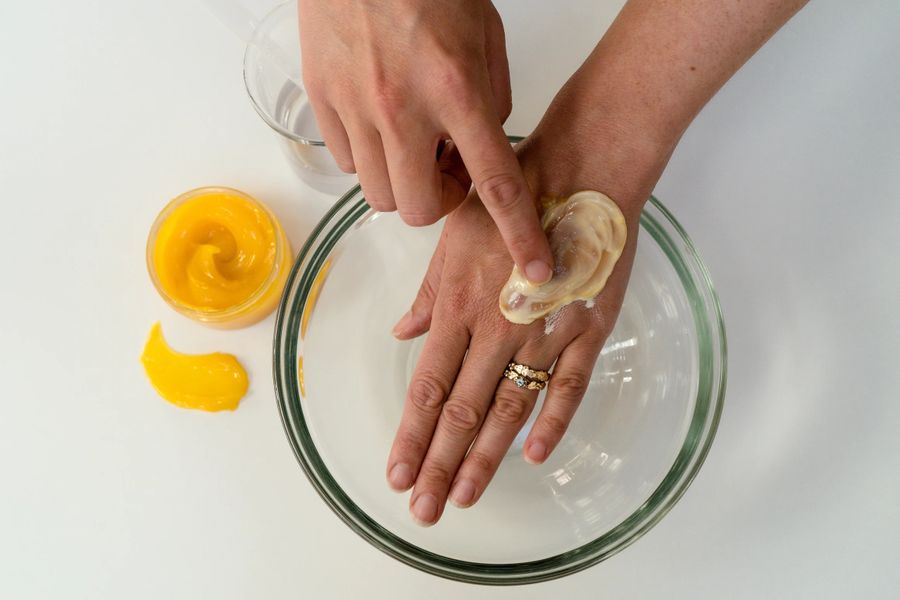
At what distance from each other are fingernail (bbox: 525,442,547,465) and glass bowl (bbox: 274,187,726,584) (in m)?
0.11

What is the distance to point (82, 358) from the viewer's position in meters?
0.98

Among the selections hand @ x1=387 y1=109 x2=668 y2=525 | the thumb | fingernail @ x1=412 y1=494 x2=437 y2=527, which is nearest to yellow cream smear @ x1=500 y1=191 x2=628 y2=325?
hand @ x1=387 y1=109 x2=668 y2=525

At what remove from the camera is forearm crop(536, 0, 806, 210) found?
2.50 ft

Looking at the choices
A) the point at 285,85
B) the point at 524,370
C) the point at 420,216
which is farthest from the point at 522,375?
the point at 285,85

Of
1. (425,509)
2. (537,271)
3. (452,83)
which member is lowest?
(425,509)

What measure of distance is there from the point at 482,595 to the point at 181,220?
2.14ft

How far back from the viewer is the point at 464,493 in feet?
2.65

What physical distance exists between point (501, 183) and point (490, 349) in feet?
0.69

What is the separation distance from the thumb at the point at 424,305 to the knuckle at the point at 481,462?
19 centimetres

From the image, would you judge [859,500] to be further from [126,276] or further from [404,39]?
[126,276]

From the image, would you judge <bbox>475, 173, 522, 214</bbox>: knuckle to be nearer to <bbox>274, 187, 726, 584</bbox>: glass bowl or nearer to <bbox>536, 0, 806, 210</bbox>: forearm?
<bbox>536, 0, 806, 210</bbox>: forearm

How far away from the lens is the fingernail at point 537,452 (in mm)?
827

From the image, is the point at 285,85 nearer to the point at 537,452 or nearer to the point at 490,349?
the point at 490,349

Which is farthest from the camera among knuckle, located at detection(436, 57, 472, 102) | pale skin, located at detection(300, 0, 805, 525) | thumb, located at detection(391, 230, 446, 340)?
thumb, located at detection(391, 230, 446, 340)
